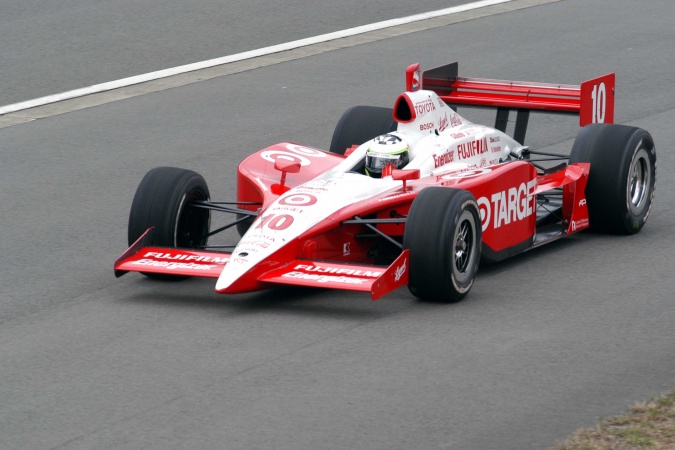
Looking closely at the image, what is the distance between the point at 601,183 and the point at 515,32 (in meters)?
8.29

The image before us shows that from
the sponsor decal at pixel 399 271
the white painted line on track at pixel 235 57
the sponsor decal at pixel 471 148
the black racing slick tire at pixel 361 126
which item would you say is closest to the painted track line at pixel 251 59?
the white painted line on track at pixel 235 57

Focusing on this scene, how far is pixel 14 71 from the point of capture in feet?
48.9

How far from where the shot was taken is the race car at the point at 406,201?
746 cm

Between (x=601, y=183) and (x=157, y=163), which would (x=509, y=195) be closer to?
(x=601, y=183)

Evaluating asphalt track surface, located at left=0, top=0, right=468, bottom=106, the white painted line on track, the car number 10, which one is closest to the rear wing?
the car number 10

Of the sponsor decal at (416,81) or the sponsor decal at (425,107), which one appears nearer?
the sponsor decal at (425,107)

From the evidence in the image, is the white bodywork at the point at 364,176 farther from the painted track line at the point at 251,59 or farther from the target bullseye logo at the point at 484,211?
the painted track line at the point at 251,59

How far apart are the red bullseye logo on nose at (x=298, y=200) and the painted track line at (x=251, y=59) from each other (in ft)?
19.3

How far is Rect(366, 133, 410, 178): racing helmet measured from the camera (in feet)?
27.9

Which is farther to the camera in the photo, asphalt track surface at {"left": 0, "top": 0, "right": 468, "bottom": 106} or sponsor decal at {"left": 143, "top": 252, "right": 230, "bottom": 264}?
asphalt track surface at {"left": 0, "top": 0, "right": 468, "bottom": 106}

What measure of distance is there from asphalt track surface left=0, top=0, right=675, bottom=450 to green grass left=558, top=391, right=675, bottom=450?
16 centimetres

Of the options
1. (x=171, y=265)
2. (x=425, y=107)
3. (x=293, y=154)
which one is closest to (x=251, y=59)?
(x=293, y=154)

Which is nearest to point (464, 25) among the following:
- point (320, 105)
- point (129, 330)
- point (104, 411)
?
point (320, 105)

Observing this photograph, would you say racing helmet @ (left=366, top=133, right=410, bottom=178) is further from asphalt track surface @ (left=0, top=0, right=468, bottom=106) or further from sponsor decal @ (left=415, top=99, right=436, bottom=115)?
asphalt track surface @ (left=0, top=0, right=468, bottom=106)
